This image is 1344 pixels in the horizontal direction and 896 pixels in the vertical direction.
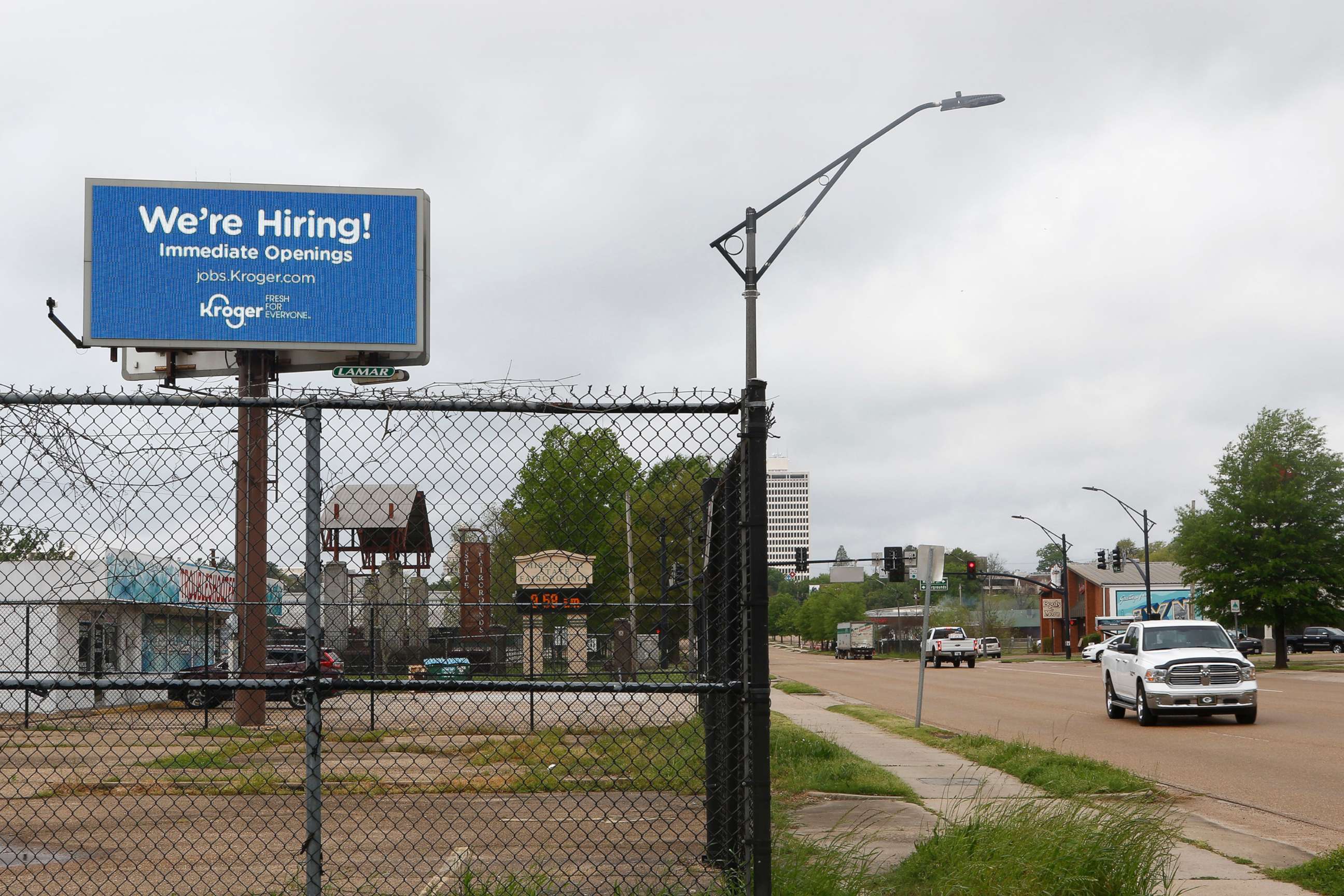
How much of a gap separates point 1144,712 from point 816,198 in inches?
440

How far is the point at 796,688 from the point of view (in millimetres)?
38031

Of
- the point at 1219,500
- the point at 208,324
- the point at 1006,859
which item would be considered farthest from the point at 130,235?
the point at 1219,500

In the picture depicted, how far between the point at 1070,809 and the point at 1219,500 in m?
46.0

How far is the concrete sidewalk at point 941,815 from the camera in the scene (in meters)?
7.91

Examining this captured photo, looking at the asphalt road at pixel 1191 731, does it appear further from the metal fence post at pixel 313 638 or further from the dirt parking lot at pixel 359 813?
the metal fence post at pixel 313 638

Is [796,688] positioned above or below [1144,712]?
below

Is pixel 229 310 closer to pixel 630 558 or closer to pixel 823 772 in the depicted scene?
pixel 823 772

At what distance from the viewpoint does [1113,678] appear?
2386cm

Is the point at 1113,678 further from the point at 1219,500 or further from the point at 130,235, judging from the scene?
the point at 1219,500

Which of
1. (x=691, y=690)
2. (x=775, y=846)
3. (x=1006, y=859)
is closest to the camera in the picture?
(x=691, y=690)

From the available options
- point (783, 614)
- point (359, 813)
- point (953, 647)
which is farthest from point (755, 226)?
point (783, 614)

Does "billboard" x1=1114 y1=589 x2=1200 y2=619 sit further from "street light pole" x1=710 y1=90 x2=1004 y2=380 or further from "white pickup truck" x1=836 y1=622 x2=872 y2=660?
"street light pole" x1=710 y1=90 x2=1004 y2=380

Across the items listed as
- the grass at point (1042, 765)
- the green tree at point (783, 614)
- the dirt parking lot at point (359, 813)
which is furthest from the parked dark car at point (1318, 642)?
the green tree at point (783, 614)

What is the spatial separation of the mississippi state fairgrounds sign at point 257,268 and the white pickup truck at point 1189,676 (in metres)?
15.7
